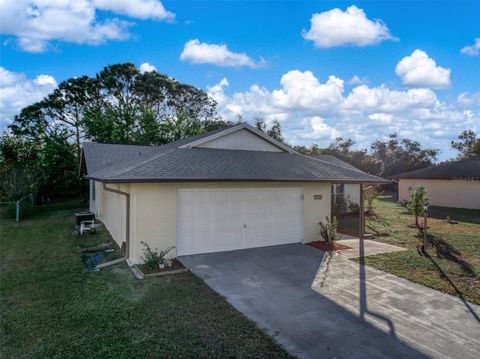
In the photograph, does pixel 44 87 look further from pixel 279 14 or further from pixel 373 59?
pixel 373 59

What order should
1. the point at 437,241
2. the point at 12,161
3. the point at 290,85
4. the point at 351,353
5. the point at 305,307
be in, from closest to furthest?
the point at 351,353
the point at 305,307
the point at 437,241
the point at 290,85
the point at 12,161

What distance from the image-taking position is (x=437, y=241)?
1188 cm

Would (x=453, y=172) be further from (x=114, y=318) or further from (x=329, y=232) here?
(x=114, y=318)

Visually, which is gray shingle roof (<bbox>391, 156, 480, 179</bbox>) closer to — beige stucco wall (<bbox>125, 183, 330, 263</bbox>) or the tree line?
the tree line

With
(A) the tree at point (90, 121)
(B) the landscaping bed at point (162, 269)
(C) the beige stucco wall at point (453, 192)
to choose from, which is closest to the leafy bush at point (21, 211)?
(A) the tree at point (90, 121)

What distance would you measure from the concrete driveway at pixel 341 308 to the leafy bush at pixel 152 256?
26.0 inches

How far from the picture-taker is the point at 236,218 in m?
10.0

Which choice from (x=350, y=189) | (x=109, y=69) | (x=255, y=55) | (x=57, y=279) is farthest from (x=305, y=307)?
(x=109, y=69)

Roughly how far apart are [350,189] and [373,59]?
24.8ft

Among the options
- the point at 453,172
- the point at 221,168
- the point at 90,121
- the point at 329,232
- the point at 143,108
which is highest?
the point at 143,108

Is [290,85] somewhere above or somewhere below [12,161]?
above

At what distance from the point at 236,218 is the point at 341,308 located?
4.72m

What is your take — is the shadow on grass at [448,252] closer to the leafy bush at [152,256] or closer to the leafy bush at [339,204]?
the leafy bush at [339,204]

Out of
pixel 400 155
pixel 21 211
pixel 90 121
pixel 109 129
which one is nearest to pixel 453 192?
pixel 400 155
